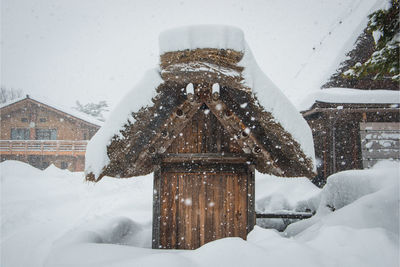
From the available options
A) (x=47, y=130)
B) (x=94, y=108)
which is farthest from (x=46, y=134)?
(x=94, y=108)

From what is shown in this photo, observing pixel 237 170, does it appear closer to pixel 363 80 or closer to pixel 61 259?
pixel 61 259

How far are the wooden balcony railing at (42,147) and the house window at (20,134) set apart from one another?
137 cm

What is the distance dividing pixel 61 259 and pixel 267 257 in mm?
2433

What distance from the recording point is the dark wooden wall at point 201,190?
4.08 m

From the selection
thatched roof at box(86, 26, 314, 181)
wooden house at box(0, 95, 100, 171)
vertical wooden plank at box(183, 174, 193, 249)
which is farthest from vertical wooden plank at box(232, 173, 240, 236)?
wooden house at box(0, 95, 100, 171)

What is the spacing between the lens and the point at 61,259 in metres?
2.63

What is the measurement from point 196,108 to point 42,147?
20.8 m

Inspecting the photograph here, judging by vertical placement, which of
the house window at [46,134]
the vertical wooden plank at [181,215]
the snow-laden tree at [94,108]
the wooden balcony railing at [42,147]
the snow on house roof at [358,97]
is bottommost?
the vertical wooden plank at [181,215]

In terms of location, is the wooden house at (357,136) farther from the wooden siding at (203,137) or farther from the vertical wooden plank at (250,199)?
the wooden siding at (203,137)

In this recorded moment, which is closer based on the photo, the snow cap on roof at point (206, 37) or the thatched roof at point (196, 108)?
the snow cap on roof at point (206, 37)

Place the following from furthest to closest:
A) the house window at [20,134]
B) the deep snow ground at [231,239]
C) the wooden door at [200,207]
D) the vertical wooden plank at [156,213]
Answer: the house window at [20,134], the wooden door at [200,207], the vertical wooden plank at [156,213], the deep snow ground at [231,239]

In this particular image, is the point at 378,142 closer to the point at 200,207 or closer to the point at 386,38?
the point at 386,38

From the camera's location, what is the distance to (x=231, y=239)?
2262mm

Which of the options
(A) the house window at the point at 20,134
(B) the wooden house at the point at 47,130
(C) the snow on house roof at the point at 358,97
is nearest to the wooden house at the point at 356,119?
(C) the snow on house roof at the point at 358,97
